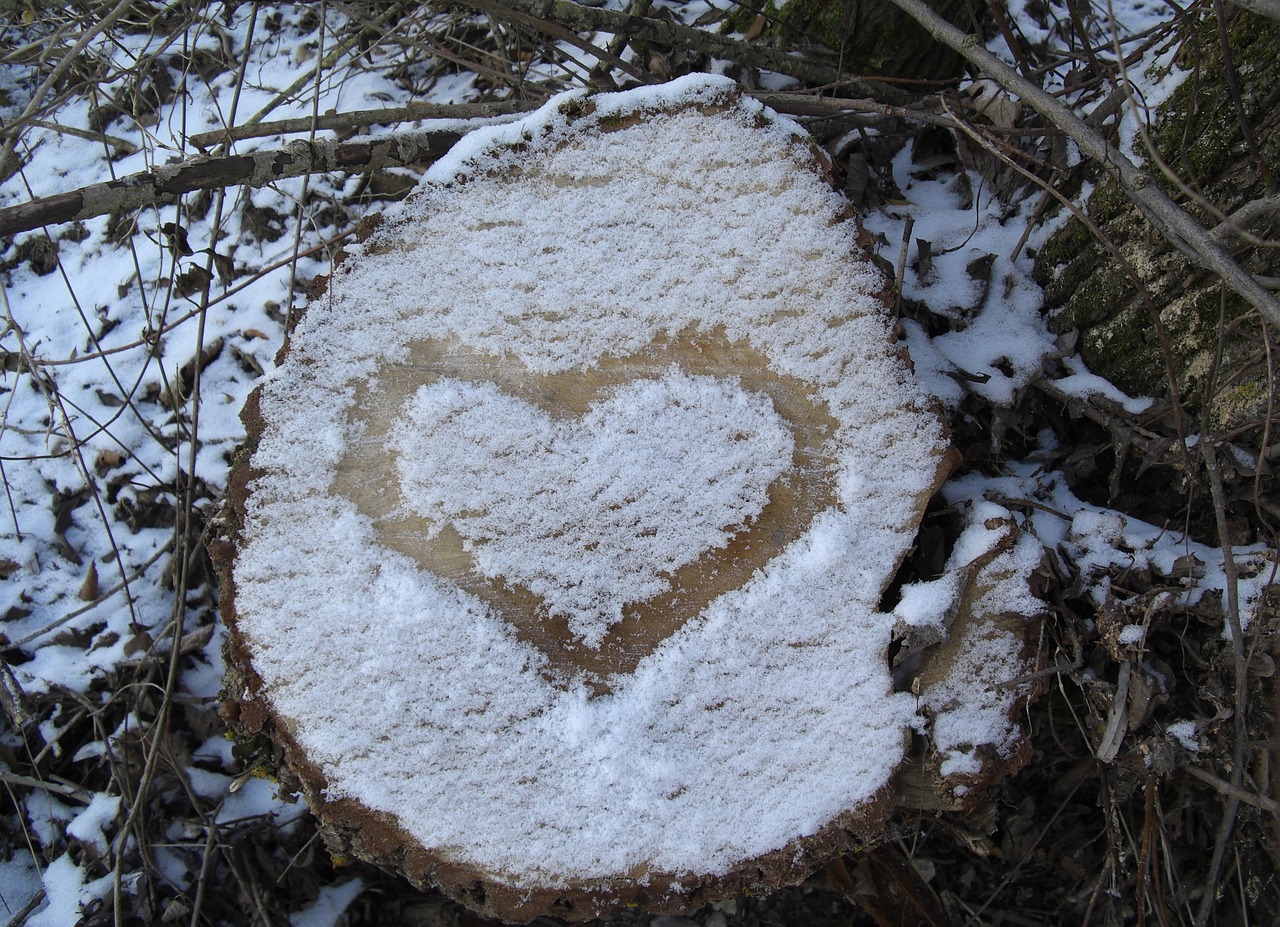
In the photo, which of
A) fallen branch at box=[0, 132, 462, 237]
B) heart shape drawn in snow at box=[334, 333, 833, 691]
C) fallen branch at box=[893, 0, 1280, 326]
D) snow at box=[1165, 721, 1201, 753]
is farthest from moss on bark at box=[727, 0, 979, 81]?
snow at box=[1165, 721, 1201, 753]

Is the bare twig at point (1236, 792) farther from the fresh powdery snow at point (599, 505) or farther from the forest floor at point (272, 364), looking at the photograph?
the fresh powdery snow at point (599, 505)

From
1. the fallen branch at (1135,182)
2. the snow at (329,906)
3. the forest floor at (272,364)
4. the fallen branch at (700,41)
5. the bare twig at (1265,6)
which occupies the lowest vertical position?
the snow at (329,906)

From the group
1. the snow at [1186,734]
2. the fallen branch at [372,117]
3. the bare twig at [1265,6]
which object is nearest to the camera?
the bare twig at [1265,6]

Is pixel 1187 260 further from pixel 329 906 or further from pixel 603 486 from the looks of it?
pixel 329 906

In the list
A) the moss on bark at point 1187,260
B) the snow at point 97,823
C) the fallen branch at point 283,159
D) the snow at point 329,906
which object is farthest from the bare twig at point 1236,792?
the snow at point 97,823

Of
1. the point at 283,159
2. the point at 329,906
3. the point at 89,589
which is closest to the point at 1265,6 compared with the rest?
the point at 283,159

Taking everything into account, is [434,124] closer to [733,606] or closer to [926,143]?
[926,143]
